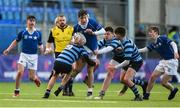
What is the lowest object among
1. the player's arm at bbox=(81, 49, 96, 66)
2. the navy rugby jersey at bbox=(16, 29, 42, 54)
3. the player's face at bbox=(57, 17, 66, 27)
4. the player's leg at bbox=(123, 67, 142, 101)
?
the player's leg at bbox=(123, 67, 142, 101)

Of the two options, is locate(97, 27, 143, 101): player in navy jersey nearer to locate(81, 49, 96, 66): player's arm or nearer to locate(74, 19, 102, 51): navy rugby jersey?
locate(81, 49, 96, 66): player's arm

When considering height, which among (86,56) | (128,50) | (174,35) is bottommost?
(174,35)

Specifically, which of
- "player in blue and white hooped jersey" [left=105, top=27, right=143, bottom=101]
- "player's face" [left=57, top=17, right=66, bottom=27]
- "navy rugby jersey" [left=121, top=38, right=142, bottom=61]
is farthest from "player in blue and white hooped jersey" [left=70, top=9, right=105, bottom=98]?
"player's face" [left=57, top=17, right=66, bottom=27]

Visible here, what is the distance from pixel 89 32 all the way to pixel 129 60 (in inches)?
45.3

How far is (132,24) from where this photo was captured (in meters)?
34.2

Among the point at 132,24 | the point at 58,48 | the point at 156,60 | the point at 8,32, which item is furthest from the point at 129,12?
the point at 58,48

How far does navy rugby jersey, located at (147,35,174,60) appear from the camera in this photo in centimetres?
1853

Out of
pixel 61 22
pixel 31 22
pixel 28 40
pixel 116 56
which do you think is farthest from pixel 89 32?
pixel 28 40

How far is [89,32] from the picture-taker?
17938 mm

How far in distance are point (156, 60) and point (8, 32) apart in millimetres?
6322

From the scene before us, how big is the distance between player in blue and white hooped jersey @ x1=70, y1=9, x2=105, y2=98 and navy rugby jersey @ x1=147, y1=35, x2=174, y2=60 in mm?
1357

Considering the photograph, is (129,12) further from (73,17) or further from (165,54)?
(165,54)

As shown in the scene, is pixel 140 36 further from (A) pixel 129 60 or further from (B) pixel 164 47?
(A) pixel 129 60

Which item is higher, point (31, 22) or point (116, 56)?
point (31, 22)
